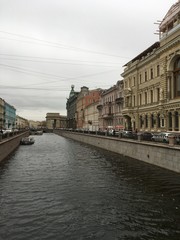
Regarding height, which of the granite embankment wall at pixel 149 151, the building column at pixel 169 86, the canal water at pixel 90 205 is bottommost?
the canal water at pixel 90 205

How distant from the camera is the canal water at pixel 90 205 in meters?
10.6

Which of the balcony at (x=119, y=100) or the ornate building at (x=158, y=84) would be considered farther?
the balcony at (x=119, y=100)

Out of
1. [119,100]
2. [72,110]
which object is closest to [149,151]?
[119,100]

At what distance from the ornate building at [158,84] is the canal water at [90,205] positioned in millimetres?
18121

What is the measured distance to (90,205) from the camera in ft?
45.7

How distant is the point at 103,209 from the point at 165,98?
96.8 ft

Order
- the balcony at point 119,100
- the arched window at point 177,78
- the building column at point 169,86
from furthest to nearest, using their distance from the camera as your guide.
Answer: the balcony at point 119,100
the building column at point 169,86
the arched window at point 177,78

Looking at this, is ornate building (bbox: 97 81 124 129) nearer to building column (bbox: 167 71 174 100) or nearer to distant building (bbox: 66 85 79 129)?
building column (bbox: 167 71 174 100)

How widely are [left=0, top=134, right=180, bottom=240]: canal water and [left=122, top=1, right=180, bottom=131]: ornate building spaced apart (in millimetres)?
18121

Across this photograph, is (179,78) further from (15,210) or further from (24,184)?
(15,210)

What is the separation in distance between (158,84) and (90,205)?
32777mm

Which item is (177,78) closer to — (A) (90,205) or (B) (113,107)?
(A) (90,205)

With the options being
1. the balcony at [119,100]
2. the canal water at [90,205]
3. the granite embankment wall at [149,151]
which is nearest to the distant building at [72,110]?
the balcony at [119,100]

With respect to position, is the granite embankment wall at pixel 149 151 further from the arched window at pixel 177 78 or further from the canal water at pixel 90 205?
the arched window at pixel 177 78
